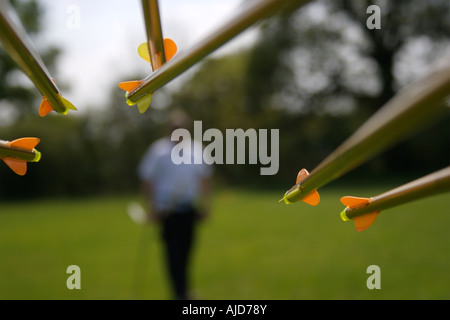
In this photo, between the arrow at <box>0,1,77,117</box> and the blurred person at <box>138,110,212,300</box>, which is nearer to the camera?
the arrow at <box>0,1,77,117</box>

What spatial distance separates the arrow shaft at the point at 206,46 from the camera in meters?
0.54

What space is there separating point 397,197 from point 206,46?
0.39 m

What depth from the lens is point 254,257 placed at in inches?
264

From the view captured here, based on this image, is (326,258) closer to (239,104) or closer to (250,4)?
(250,4)

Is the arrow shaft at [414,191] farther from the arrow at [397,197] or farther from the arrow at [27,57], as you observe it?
the arrow at [27,57]

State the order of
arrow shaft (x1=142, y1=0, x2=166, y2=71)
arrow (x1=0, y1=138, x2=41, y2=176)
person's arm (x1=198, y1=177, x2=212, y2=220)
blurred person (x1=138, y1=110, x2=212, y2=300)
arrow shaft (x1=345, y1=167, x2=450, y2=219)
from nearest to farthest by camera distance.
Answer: arrow shaft (x1=345, y1=167, x2=450, y2=219), arrow shaft (x1=142, y1=0, x2=166, y2=71), arrow (x1=0, y1=138, x2=41, y2=176), blurred person (x1=138, y1=110, x2=212, y2=300), person's arm (x1=198, y1=177, x2=212, y2=220)

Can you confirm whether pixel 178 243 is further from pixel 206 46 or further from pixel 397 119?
pixel 397 119

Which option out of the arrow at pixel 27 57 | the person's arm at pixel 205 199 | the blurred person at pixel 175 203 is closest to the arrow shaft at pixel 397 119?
the arrow at pixel 27 57

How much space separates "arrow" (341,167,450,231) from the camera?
58 centimetres

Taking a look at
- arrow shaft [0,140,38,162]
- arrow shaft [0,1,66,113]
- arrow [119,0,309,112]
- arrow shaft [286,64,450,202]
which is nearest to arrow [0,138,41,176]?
arrow shaft [0,140,38,162]

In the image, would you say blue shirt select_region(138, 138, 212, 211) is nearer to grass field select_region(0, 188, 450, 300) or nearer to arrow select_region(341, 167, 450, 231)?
grass field select_region(0, 188, 450, 300)

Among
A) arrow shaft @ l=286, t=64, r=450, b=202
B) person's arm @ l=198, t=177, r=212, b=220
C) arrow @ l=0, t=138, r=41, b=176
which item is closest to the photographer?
arrow shaft @ l=286, t=64, r=450, b=202

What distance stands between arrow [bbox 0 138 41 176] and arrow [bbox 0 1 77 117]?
0.10 m

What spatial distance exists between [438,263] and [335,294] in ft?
6.08
